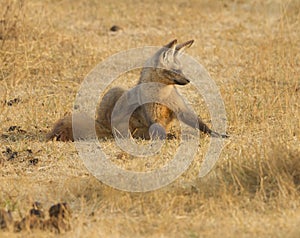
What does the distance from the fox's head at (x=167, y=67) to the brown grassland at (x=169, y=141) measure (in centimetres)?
75

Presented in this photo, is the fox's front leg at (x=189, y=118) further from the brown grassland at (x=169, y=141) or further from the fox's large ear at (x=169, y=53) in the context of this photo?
the fox's large ear at (x=169, y=53)

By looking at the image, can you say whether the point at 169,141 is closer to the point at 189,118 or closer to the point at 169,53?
the point at 189,118

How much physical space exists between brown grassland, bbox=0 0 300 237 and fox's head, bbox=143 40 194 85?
0.75 metres

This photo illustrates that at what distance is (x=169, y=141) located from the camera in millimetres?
7422

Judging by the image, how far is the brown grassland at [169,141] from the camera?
551 centimetres

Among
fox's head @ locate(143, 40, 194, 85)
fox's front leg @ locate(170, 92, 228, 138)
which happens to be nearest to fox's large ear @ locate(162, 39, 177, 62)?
fox's head @ locate(143, 40, 194, 85)

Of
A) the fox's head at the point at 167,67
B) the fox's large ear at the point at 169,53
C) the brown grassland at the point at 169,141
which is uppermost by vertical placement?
the fox's large ear at the point at 169,53

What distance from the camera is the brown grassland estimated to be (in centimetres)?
551

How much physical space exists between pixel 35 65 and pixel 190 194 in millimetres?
4663

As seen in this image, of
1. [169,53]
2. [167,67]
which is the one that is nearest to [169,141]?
[167,67]

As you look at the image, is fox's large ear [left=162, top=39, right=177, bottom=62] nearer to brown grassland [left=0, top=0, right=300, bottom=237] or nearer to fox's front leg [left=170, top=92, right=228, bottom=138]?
fox's front leg [left=170, top=92, right=228, bottom=138]

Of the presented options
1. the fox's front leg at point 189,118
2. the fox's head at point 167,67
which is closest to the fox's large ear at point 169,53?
the fox's head at point 167,67

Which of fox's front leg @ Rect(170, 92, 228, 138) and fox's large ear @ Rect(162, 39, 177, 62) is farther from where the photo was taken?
fox's large ear @ Rect(162, 39, 177, 62)

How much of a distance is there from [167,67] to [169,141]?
898 millimetres
